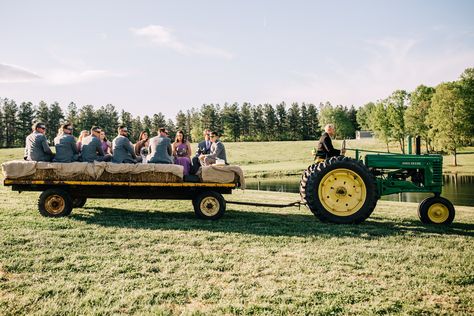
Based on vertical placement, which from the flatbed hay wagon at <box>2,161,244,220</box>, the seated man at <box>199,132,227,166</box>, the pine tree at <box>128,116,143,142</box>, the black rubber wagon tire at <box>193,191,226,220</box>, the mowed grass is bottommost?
the mowed grass

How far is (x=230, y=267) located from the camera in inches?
191

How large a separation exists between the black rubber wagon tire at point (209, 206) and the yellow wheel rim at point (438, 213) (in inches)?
185

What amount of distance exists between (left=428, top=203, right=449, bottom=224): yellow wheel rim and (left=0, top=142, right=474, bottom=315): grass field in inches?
13.7

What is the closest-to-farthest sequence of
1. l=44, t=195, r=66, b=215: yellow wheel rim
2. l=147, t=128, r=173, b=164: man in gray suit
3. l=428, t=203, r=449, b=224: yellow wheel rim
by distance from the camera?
l=44, t=195, r=66, b=215: yellow wheel rim < l=428, t=203, r=449, b=224: yellow wheel rim < l=147, t=128, r=173, b=164: man in gray suit

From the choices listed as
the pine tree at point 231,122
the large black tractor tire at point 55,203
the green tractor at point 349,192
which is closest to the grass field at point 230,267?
the large black tractor tire at point 55,203

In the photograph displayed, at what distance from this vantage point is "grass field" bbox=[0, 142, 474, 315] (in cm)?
373

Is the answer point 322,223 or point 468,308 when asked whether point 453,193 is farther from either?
point 468,308

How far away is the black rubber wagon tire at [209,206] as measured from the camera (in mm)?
8281

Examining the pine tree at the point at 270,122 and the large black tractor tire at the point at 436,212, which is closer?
the large black tractor tire at the point at 436,212

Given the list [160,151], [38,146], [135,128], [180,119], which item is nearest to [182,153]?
[160,151]

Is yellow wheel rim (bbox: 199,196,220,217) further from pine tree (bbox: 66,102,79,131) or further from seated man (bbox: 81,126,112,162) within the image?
pine tree (bbox: 66,102,79,131)

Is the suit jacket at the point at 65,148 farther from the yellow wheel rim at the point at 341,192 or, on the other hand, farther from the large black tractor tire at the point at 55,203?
the yellow wheel rim at the point at 341,192

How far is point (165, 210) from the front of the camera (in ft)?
31.5

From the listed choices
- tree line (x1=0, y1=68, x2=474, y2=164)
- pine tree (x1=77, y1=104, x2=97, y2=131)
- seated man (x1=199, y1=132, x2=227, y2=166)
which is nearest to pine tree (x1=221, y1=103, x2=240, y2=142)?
tree line (x1=0, y1=68, x2=474, y2=164)
